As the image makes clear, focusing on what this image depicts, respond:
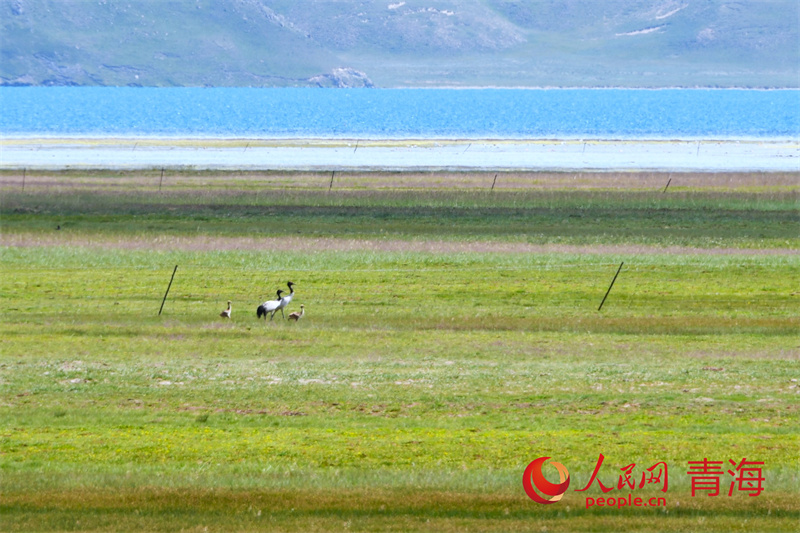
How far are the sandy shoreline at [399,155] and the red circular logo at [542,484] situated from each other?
63.1 metres

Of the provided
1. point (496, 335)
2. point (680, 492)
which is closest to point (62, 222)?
point (496, 335)

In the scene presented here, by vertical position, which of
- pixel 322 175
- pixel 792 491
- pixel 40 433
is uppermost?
pixel 322 175

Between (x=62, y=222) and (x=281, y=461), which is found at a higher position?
(x=62, y=222)

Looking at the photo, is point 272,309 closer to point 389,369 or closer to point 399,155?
point 389,369

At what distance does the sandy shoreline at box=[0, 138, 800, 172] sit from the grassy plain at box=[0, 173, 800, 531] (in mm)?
31094

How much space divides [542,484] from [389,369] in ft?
29.0

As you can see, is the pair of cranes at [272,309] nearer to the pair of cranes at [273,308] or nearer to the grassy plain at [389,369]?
the pair of cranes at [273,308]

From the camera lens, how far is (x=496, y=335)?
27.7 m

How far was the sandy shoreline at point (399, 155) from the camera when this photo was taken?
82.2 metres

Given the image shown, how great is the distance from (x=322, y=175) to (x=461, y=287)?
121ft

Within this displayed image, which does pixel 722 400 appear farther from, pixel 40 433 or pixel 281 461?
pixel 40 433

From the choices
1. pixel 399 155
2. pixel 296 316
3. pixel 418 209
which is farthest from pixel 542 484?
pixel 399 155

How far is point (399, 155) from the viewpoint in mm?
98375

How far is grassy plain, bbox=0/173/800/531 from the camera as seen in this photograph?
47.2 feet
